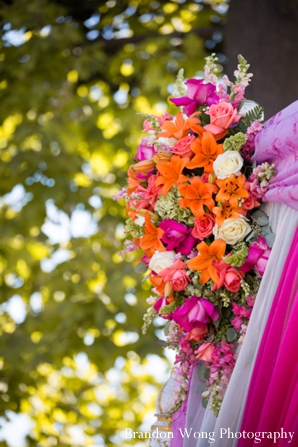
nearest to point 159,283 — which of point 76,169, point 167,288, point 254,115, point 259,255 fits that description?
point 167,288

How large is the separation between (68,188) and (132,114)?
591 millimetres

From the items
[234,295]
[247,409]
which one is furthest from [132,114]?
[247,409]

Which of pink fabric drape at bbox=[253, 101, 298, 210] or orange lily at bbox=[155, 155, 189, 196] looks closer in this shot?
pink fabric drape at bbox=[253, 101, 298, 210]

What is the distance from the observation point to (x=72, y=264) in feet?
11.5

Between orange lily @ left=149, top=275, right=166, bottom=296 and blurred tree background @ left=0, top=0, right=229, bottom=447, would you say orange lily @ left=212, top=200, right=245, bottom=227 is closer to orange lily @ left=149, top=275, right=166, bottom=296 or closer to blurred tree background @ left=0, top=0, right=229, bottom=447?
orange lily @ left=149, top=275, right=166, bottom=296

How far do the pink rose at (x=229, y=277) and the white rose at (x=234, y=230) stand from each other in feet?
0.19

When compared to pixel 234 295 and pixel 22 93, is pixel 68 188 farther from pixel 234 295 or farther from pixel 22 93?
pixel 234 295

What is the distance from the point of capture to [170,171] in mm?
1444

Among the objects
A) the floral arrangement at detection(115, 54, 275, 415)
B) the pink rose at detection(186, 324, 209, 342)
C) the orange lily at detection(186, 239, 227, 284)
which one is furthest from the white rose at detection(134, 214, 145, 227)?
the pink rose at detection(186, 324, 209, 342)

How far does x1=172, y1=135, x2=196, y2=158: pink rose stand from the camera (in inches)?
56.9

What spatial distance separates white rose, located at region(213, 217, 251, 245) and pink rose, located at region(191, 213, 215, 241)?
4cm

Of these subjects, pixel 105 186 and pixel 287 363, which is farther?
pixel 105 186

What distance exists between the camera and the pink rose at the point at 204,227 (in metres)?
1.40

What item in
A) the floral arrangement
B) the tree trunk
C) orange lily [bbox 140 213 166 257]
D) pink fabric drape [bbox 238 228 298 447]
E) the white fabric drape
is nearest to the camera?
pink fabric drape [bbox 238 228 298 447]
